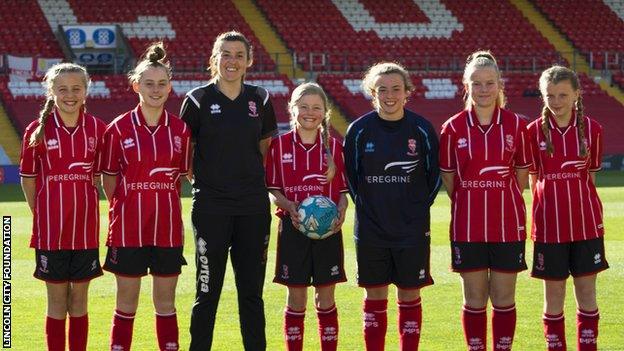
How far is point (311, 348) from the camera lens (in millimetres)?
7637

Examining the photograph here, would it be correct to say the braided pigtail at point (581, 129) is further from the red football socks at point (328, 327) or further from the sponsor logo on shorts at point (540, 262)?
the red football socks at point (328, 327)

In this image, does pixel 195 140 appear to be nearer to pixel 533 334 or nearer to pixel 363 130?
pixel 363 130

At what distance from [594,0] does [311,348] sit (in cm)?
3364

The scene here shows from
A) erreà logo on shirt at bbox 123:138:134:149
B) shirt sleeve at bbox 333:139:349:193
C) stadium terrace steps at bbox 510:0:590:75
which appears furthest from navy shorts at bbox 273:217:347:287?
stadium terrace steps at bbox 510:0:590:75

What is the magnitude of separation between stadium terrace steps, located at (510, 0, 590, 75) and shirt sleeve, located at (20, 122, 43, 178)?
28176 millimetres

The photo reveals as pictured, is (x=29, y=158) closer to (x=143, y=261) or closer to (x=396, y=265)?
(x=143, y=261)

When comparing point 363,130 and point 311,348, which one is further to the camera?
point 311,348

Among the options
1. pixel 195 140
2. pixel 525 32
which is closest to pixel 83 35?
pixel 525 32

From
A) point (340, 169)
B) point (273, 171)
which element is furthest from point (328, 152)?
point (273, 171)

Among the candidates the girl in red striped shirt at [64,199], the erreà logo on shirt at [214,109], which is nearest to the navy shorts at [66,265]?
the girl in red striped shirt at [64,199]

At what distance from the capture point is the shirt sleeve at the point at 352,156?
674 centimetres

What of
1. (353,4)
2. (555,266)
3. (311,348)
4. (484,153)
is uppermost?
(353,4)

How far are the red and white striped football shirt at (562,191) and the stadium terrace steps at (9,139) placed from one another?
68.0ft

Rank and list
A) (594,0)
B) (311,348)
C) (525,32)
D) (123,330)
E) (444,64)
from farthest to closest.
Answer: (594,0), (525,32), (444,64), (311,348), (123,330)
